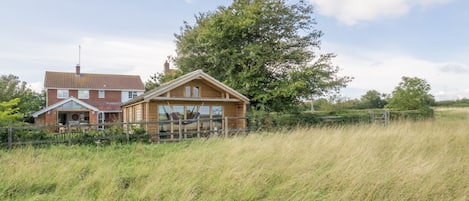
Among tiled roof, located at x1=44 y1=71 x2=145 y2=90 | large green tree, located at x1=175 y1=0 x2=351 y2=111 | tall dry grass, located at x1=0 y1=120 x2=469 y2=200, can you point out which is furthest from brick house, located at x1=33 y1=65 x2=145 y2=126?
tall dry grass, located at x1=0 y1=120 x2=469 y2=200

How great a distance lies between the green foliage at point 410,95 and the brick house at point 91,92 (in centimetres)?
2549

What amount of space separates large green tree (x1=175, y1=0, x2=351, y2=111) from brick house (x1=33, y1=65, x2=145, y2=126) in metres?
15.3

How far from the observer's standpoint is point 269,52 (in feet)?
68.0

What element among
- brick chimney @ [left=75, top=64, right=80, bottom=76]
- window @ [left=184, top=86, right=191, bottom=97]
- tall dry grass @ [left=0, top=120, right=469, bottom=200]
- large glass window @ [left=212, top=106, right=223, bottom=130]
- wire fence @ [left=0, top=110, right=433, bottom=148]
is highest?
brick chimney @ [left=75, top=64, right=80, bottom=76]

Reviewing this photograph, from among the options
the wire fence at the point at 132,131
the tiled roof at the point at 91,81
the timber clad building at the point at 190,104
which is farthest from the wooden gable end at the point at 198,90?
the tiled roof at the point at 91,81

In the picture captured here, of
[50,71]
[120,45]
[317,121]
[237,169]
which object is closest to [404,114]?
[317,121]

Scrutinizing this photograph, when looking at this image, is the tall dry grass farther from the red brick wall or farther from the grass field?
the red brick wall

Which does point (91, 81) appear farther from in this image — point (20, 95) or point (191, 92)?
point (191, 92)

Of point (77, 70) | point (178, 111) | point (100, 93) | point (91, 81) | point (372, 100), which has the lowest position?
point (178, 111)

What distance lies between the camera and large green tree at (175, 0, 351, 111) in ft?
65.4

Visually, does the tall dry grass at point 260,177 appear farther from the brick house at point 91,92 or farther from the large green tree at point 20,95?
the large green tree at point 20,95

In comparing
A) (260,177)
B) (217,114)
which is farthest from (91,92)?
(260,177)

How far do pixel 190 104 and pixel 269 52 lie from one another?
279 inches

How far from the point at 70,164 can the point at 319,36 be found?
18.7 m
